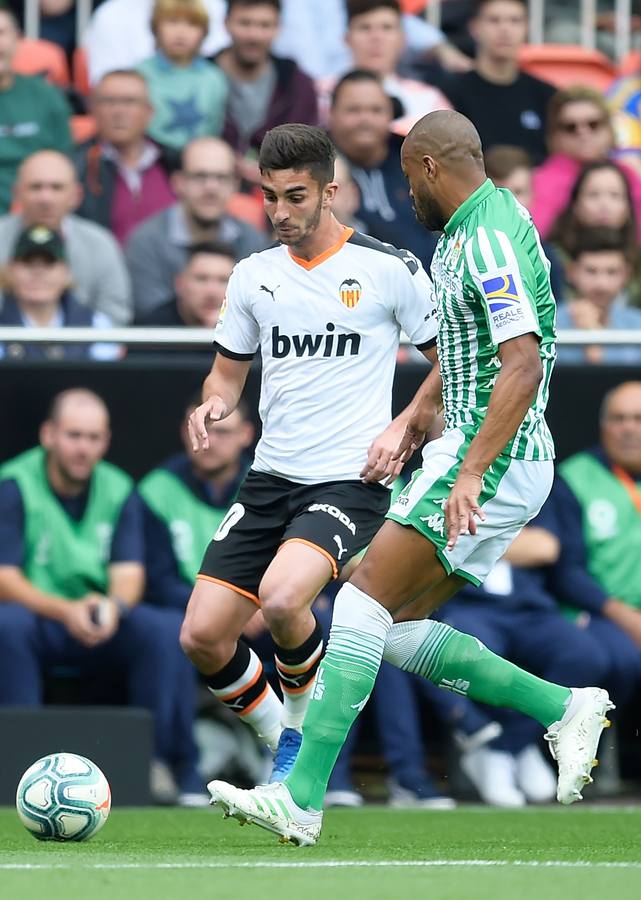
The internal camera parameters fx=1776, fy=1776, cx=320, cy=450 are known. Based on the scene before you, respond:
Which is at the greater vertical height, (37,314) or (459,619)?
(37,314)

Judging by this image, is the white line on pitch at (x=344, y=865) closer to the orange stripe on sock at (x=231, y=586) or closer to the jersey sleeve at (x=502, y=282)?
the orange stripe on sock at (x=231, y=586)

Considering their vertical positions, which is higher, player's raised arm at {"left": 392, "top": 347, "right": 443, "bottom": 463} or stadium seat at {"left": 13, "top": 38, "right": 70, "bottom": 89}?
stadium seat at {"left": 13, "top": 38, "right": 70, "bottom": 89}

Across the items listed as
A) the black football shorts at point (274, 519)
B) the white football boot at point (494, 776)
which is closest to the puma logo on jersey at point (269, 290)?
the black football shorts at point (274, 519)

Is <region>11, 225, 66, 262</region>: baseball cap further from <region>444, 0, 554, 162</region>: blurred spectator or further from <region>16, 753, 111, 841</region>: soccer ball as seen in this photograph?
<region>16, 753, 111, 841</region>: soccer ball

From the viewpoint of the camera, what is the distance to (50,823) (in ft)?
18.2

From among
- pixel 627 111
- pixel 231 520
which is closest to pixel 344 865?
pixel 231 520

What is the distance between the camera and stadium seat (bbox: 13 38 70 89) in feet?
38.2

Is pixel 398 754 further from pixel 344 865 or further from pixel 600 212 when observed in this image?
pixel 600 212

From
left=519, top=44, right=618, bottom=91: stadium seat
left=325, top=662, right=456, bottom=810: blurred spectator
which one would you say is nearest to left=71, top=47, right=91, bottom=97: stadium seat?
left=519, top=44, right=618, bottom=91: stadium seat

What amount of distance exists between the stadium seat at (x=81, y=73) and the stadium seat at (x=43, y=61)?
2.7 inches

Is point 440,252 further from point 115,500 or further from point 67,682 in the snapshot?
point 67,682

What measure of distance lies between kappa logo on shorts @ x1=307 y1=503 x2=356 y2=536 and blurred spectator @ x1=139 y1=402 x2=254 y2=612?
2.52 meters

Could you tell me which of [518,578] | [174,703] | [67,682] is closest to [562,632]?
[518,578]

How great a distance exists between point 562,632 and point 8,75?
4963 mm
